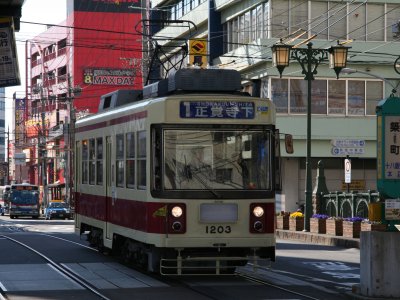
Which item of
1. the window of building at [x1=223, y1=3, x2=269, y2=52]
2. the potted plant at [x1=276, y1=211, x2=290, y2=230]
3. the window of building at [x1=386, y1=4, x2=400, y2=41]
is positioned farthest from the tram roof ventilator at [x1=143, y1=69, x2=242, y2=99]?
the window of building at [x1=386, y1=4, x2=400, y2=41]

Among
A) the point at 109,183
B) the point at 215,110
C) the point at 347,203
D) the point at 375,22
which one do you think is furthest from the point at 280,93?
the point at 215,110

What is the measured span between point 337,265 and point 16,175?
340 ft

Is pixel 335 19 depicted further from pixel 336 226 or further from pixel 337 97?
pixel 336 226

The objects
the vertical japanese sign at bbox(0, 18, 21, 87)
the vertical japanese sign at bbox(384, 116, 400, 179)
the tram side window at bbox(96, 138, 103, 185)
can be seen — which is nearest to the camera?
the vertical japanese sign at bbox(384, 116, 400, 179)

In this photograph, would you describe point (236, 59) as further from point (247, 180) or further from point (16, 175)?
point (16, 175)

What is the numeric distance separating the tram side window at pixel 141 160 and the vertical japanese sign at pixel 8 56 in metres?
2.77

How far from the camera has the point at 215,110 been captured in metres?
15.2

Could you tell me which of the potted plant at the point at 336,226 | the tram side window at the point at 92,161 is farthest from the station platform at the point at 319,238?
the tram side window at the point at 92,161

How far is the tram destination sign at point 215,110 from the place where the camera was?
15141mm

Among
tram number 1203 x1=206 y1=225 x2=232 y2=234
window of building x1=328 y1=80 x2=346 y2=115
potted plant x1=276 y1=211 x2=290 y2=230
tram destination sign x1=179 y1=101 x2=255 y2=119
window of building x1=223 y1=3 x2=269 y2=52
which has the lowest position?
potted plant x1=276 y1=211 x2=290 y2=230

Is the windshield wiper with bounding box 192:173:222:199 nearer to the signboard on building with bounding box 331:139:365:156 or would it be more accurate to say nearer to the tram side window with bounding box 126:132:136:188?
the tram side window with bounding box 126:132:136:188

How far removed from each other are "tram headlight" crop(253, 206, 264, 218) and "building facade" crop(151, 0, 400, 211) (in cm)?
2980

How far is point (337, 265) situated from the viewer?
20.1m

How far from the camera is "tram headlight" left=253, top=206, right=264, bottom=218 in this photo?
1522cm
